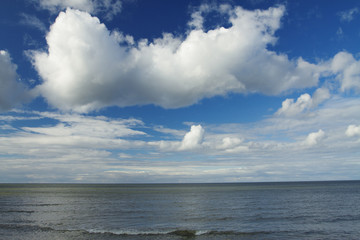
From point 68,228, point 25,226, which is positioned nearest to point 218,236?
point 68,228

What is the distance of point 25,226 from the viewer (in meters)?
36.6

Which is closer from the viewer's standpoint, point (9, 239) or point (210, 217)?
point (9, 239)

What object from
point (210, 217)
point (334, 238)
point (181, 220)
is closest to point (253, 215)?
point (210, 217)

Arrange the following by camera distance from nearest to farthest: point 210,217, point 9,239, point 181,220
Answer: point 9,239
point 181,220
point 210,217

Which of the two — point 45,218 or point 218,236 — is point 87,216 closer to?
point 45,218

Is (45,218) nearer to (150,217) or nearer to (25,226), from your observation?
(25,226)

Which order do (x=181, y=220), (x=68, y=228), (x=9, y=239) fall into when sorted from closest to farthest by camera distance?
1. (x=9, y=239)
2. (x=68, y=228)
3. (x=181, y=220)

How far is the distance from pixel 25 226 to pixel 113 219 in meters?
12.3

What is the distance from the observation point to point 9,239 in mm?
29281

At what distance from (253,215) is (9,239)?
116 ft

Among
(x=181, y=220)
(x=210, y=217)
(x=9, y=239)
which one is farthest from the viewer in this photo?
(x=210, y=217)

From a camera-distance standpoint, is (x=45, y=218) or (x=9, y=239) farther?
(x=45, y=218)

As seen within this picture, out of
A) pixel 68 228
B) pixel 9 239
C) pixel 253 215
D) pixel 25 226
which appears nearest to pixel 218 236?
pixel 253 215

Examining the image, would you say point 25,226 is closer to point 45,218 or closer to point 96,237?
point 45,218
